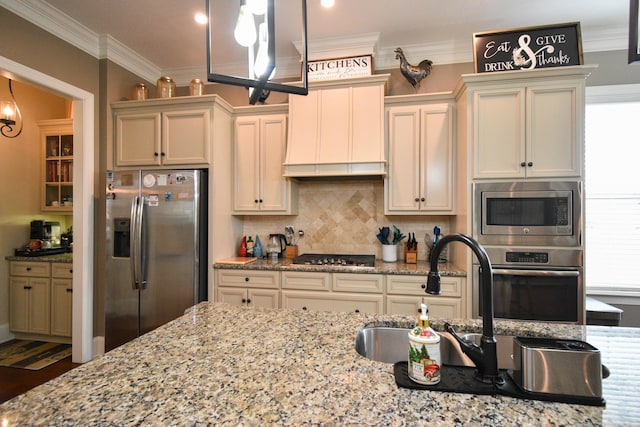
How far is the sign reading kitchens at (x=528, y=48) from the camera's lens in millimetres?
2453

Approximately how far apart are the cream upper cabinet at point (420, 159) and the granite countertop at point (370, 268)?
478mm

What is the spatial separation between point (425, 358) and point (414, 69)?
2.77 meters

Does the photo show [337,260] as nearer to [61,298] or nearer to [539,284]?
Result: [539,284]

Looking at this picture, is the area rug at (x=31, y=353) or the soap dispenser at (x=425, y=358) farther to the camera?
the area rug at (x=31, y=353)

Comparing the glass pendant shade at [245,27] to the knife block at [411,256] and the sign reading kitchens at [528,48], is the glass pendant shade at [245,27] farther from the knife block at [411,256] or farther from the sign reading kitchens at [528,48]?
the knife block at [411,256]

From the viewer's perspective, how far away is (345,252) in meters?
3.33

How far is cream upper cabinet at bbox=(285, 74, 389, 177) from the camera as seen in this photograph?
288 centimetres

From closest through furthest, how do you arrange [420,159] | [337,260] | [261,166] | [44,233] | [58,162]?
[420,159] < [337,260] < [261,166] < [44,233] < [58,162]

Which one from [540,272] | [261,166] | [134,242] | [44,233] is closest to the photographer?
[540,272]

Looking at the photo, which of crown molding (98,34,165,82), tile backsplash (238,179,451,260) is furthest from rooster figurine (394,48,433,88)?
crown molding (98,34,165,82)

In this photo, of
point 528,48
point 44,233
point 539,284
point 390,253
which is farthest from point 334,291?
point 44,233

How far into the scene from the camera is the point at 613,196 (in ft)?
9.11

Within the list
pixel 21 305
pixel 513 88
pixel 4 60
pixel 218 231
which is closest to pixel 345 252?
pixel 218 231

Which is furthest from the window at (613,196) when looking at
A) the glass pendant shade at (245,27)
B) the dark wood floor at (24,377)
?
the dark wood floor at (24,377)
